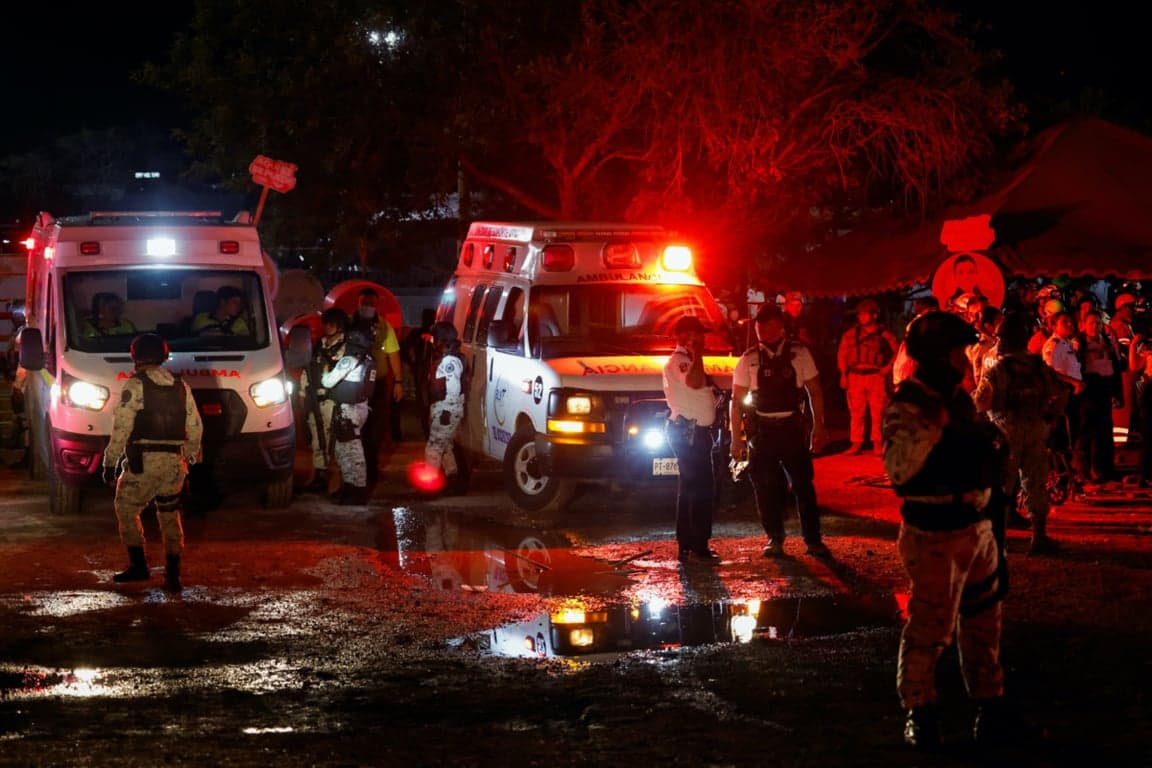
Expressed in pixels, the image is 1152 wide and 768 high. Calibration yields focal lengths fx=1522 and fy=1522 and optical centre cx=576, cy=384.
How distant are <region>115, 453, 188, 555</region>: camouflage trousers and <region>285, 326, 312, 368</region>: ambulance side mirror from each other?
3174 mm

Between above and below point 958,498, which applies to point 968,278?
above

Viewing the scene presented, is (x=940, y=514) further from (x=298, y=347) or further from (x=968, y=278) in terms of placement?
(x=968, y=278)

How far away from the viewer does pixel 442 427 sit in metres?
13.7

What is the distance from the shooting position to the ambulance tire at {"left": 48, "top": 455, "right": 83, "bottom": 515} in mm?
12703

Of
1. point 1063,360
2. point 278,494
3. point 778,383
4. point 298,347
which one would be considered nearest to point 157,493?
point 298,347

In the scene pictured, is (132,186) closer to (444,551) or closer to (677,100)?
(677,100)

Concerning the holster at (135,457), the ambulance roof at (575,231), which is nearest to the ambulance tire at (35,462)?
the ambulance roof at (575,231)

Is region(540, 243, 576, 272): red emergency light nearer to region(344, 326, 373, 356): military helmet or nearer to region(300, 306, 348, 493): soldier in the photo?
region(344, 326, 373, 356): military helmet

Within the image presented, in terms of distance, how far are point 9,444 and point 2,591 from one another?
8.63m

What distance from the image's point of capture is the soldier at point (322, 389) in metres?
13.1

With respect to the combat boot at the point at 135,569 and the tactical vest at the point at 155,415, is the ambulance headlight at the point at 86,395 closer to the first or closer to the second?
the combat boot at the point at 135,569

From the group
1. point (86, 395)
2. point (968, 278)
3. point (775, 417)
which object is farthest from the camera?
point (968, 278)

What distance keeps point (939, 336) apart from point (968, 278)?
1134cm

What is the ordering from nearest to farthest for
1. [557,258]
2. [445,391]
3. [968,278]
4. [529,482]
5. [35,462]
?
[529,482], [557,258], [445,391], [35,462], [968,278]
